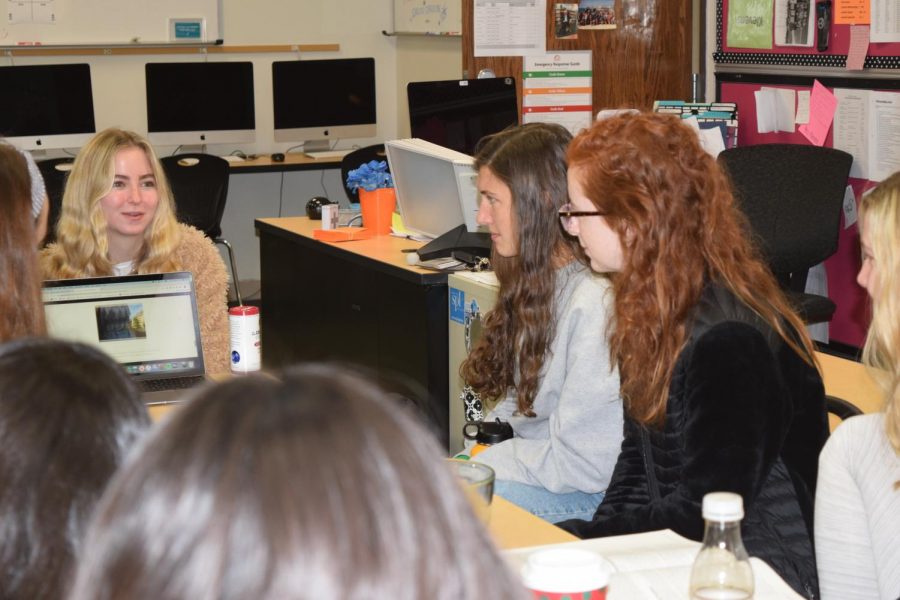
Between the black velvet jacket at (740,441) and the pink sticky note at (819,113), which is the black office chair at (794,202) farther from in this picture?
the black velvet jacket at (740,441)

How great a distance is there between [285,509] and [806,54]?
14.3 ft

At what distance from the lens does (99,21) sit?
6.59 metres

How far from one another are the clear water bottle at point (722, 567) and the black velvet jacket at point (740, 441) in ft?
1.27

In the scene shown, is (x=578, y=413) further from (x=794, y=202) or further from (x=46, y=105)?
(x=46, y=105)

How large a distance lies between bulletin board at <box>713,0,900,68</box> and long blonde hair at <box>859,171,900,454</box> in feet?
9.00

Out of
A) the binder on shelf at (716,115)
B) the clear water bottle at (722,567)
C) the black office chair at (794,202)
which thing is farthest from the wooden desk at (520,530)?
the binder on shelf at (716,115)

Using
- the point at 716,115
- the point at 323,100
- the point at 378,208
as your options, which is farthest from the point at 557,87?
the point at 323,100

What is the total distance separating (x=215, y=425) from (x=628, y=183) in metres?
1.35

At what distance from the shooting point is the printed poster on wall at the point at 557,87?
5.22 m

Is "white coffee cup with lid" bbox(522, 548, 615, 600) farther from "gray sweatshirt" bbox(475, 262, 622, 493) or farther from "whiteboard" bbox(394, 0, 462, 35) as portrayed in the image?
"whiteboard" bbox(394, 0, 462, 35)

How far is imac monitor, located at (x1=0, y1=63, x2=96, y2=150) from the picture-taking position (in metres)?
6.07

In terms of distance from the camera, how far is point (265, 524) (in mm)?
516

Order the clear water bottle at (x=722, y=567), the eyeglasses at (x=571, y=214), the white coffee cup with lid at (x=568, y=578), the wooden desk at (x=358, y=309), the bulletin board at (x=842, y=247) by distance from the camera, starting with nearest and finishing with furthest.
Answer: the white coffee cup with lid at (x=568, y=578) < the clear water bottle at (x=722, y=567) < the eyeglasses at (x=571, y=214) < the wooden desk at (x=358, y=309) < the bulletin board at (x=842, y=247)

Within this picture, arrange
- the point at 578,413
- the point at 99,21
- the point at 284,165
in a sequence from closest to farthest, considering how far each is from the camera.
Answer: the point at 578,413 → the point at 284,165 → the point at 99,21
